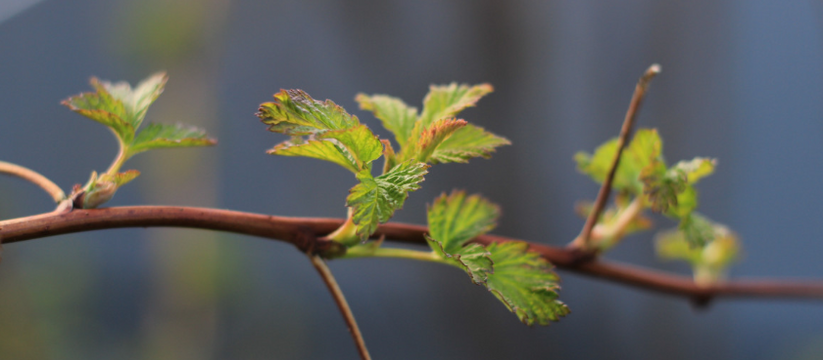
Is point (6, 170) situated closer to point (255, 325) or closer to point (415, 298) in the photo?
point (255, 325)

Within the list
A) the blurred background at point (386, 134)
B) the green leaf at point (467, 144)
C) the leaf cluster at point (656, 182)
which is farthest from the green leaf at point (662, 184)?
the blurred background at point (386, 134)

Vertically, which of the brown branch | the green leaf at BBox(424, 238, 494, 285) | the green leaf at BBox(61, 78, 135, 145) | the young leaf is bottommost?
the green leaf at BBox(424, 238, 494, 285)

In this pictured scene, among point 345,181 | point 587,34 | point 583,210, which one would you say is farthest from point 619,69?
point 583,210

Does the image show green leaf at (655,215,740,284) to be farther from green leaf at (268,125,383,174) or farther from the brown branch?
green leaf at (268,125,383,174)

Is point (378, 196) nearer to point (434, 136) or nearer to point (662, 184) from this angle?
point (434, 136)

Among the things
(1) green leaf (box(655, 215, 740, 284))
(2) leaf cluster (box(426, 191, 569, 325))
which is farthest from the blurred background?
(2) leaf cluster (box(426, 191, 569, 325))

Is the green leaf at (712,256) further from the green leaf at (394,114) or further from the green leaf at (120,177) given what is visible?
the green leaf at (120,177)
